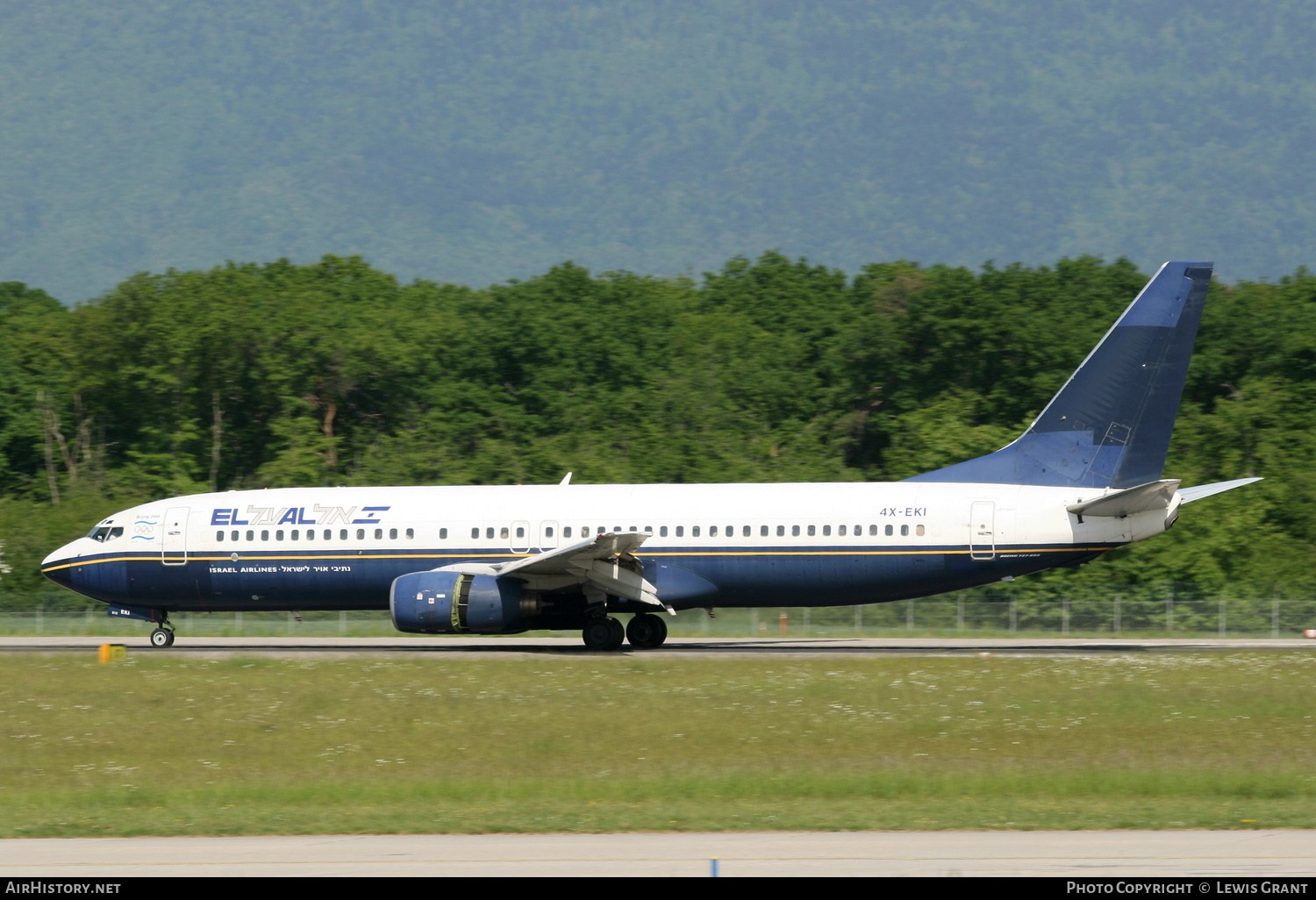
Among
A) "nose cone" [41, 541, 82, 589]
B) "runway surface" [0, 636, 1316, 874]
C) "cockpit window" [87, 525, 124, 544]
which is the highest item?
"cockpit window" [87, 525, 124, 544]

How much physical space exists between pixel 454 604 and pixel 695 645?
278 inches

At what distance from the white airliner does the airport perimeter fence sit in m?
6.50

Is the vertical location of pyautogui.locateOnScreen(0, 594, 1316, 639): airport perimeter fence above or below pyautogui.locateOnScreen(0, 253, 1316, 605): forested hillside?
below

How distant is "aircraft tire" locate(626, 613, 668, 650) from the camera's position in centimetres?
3375

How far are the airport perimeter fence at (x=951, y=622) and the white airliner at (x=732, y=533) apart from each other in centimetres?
650

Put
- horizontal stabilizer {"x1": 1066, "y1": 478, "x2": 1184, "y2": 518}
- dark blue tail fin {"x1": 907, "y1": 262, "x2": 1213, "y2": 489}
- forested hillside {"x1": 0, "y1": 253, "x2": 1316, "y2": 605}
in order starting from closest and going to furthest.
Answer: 1. horizontal stabilizer {"x1": 1066, "y1": 478, "x2": 1184, "y2": 518}
2. dark blue tail fin {"x1": 907, "y1": 262, "x2": 1213, "y2": 489}
3. forested hillside {"x1": 0, "y1": 253, "x2": 1316, "y2": 605}

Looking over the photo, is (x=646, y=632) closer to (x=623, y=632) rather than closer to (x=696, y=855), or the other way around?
(x=623, y=632)

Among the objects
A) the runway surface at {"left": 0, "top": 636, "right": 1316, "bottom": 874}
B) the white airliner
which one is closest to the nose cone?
the white airliner

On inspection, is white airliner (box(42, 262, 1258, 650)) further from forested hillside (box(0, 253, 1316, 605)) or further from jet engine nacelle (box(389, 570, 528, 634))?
forested hillside (box(0, 253, 1316, 605))

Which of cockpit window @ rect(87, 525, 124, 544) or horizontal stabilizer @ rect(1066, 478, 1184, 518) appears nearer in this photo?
horizontal stabilizer @ rect(1066, 478, 1184, 518)

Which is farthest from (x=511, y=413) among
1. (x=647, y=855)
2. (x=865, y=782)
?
(x=647, y=855)

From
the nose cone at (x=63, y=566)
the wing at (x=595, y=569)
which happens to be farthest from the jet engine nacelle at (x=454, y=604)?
the nose cone at (x=63, y=566)

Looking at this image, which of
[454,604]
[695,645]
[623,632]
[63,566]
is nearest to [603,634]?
[623,632]
